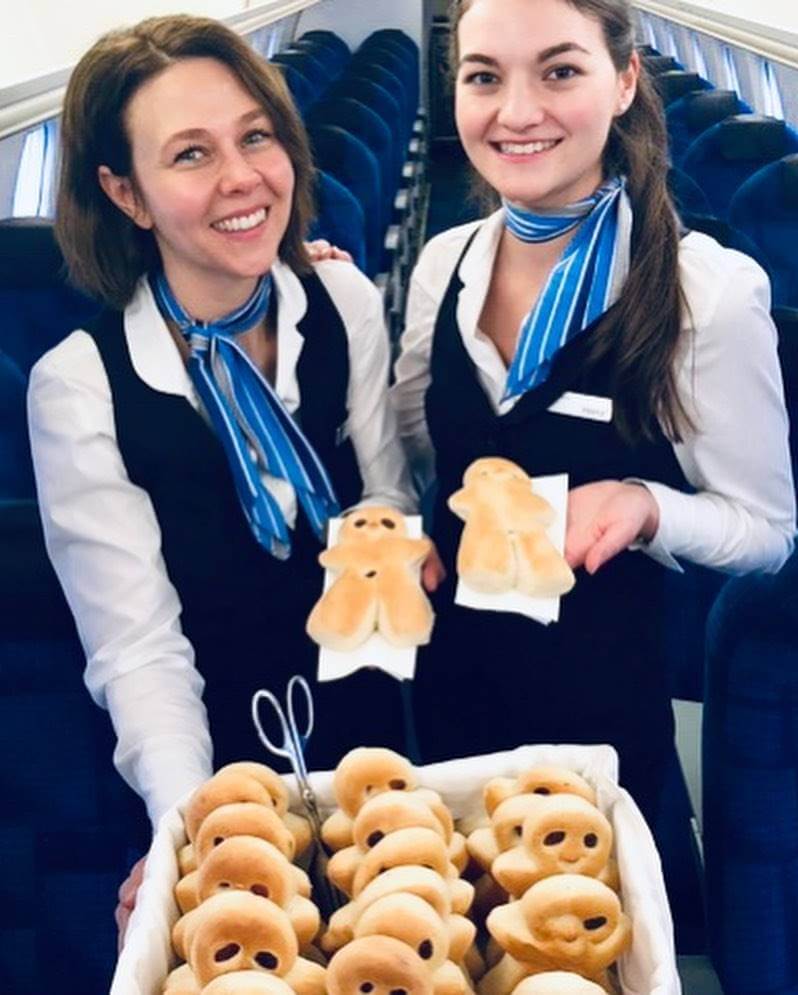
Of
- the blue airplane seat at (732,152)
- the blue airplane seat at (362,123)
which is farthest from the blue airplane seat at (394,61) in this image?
the blue airplane seat at (732,152)

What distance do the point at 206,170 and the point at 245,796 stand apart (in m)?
0.91

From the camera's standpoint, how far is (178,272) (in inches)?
60.0

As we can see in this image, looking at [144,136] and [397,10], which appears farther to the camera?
[397,10]

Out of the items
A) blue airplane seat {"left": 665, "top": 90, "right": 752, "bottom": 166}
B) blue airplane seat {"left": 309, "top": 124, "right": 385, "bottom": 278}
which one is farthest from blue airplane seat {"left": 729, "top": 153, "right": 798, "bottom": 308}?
blue airplane seat {"left": 665, "top": 90, "right": 752, "bottom": 166}

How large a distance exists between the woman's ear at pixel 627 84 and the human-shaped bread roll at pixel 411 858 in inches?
42.8

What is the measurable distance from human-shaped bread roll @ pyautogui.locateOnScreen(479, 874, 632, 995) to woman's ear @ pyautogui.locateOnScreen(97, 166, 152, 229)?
41.6 inches

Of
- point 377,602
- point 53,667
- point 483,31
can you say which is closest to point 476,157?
point 483,31

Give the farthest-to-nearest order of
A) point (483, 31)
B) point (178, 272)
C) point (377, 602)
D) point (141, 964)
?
point (178, 272) < point (483, 31) < point (377, 602) < point (141, 964)

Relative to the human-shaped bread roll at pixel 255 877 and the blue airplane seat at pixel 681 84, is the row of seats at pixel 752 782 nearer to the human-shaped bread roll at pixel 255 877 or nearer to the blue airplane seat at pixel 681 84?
the human-shaped bread roll at pixel 255 877

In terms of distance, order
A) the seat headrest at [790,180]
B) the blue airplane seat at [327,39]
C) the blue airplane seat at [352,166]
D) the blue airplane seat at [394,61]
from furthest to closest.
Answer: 1. the blue airplane seat at [327,39]
2. the blue airplane seat at [394,61]
3. the blue airplane seat at [352,166]
4. the seat headrest at [790,180]

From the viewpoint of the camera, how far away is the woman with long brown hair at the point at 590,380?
1397 millimetres

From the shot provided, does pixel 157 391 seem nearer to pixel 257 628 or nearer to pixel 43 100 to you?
pixel 257 628

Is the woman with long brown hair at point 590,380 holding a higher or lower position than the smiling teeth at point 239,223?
lower

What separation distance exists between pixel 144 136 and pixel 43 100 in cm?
118
